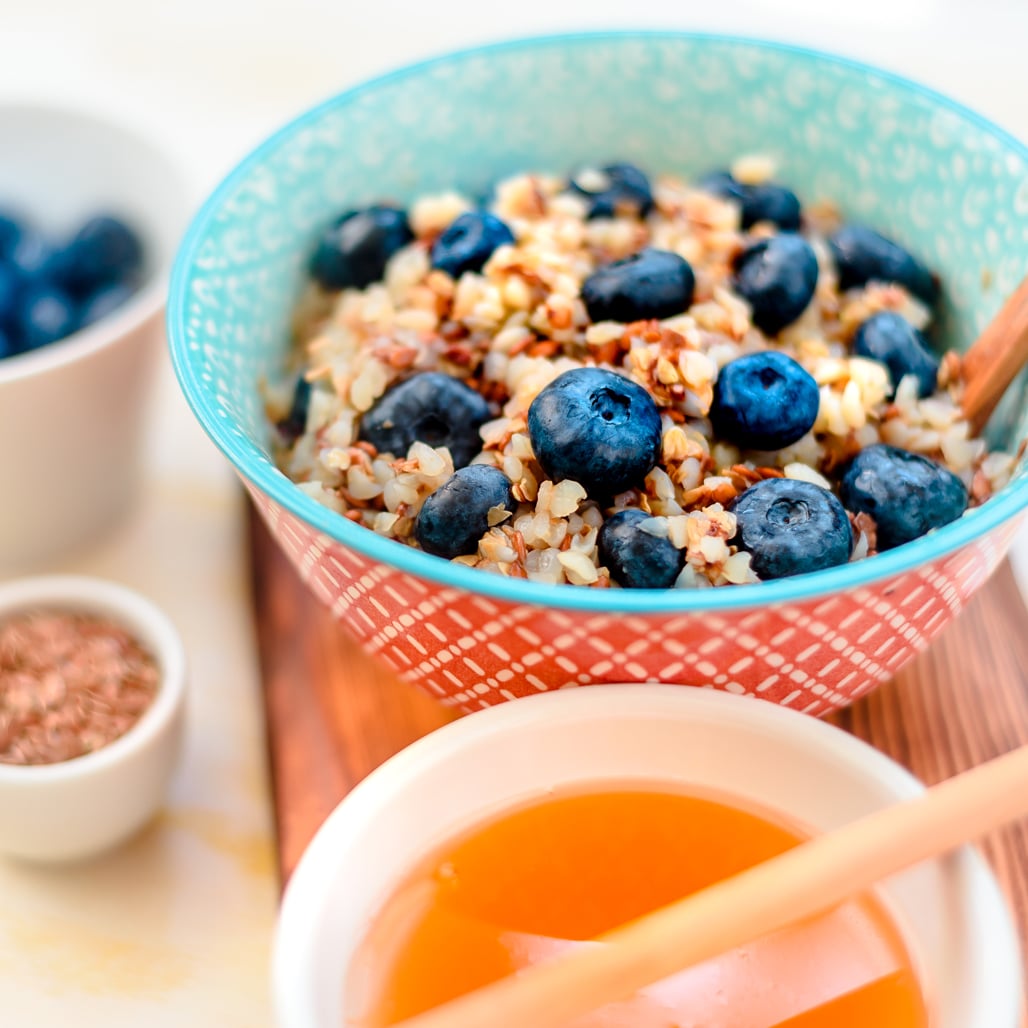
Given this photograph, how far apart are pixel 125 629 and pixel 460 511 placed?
33 centimetres

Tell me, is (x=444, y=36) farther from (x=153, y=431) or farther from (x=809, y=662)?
(x=809, y=662)

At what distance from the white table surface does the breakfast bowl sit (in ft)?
0.65

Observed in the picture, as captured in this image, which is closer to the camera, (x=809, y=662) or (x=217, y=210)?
(x=809, y=662)

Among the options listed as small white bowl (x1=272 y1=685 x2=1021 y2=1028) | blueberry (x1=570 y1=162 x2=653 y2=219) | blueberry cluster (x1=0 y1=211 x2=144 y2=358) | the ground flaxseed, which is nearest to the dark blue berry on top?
blueberry cluster (x1=0 y1=211 x2=144 y2=358)

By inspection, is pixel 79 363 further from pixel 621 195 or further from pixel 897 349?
pixel 897 349

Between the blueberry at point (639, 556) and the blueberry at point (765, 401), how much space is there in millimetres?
109

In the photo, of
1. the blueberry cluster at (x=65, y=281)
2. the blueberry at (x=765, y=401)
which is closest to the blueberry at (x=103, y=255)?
the blueberry cluster at (x=65, y=281)

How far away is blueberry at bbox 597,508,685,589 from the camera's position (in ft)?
2.40

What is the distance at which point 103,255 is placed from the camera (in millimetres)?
1200

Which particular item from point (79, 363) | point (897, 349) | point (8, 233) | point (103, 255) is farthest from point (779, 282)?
point (8, 233)

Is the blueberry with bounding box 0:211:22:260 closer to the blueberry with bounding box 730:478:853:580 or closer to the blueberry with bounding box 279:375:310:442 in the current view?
the blueberry with bounding box 279:375:310:442

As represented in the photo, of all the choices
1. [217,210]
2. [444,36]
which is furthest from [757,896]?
[444,36]

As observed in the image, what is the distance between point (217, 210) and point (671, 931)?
64 cm

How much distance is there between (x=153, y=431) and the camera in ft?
3.81
